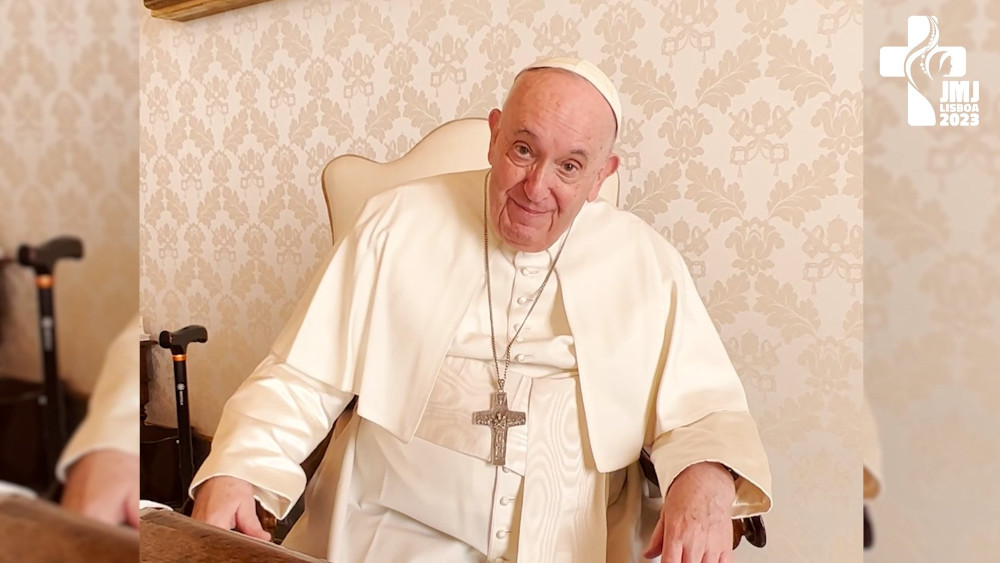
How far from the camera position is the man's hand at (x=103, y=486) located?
0.48ft

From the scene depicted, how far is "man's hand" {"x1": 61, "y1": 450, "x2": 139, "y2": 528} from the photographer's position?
0.48ft

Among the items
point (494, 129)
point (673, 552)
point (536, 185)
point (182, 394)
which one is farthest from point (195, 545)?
point (182, 394)

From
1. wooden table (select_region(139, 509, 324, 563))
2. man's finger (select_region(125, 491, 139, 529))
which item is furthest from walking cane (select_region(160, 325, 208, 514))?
man's finger (select_region(125, 491, 139, 529))

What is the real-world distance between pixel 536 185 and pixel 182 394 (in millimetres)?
1849

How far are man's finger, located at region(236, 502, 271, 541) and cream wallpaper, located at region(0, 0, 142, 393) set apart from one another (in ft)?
4.25

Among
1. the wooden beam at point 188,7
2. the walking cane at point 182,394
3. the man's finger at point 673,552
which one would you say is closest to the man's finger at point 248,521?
the man's finger at point 673,552

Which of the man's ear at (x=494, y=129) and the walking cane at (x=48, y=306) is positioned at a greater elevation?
the man's ear at (x=494, y=129)

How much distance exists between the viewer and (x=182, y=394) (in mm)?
2955

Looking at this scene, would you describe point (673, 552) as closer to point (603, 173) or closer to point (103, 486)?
point (603, 173)

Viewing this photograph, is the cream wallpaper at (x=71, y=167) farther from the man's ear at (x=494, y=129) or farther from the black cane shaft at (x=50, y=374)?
the man's ear at (x=494, y=129)

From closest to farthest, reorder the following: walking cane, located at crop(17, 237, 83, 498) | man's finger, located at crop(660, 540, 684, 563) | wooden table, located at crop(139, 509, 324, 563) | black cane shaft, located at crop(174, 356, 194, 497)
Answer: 1. walking cane, located at crop(17, 237, 83, 498)
2. wooden table, located at crop(139, 509, 324, 563)
3. man's finger, located at crop(660, 540, 684, 563)
4. black cane shaft, located at crop(174, 356, 194, 497)

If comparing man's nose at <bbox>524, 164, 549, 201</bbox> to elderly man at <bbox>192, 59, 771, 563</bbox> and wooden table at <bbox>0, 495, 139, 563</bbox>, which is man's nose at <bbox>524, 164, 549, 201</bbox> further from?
wooden table at <bbox>0, 495, 139, 563</bbox>

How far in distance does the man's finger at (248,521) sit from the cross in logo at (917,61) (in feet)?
4.21

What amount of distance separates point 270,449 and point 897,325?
4.64 feet
